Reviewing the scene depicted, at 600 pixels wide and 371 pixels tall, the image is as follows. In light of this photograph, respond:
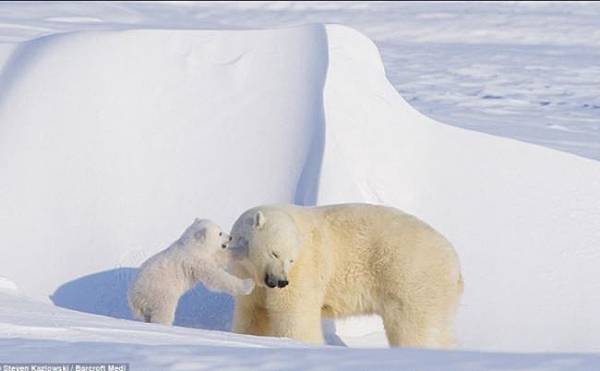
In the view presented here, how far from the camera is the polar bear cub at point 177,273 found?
4.69 m

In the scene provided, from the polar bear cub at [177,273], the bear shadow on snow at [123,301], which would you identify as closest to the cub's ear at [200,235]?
the polar bear cub at [177,273]

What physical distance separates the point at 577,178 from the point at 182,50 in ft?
6.92

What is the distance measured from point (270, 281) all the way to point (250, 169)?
147 cm

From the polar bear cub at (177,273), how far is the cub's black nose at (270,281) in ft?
0.66

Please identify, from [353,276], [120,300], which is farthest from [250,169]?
[353,276]

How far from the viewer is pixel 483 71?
1277 cm

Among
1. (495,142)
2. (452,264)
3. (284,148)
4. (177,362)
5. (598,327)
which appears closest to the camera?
(177,362)

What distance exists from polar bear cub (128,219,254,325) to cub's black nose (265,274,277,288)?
202 mm

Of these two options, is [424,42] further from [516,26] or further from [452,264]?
[452,264]

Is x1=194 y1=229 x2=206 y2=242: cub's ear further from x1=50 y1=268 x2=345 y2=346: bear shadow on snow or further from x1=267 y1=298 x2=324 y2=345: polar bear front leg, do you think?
x1=50 y1=268 x2=345 y2=346: bear shadow on snow

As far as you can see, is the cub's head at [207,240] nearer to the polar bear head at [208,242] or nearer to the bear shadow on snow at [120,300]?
the polar bear head at [208,242]

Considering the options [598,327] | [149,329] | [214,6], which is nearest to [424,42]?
[214,6]

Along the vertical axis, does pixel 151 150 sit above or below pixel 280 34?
below

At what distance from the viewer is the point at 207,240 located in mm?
4707
